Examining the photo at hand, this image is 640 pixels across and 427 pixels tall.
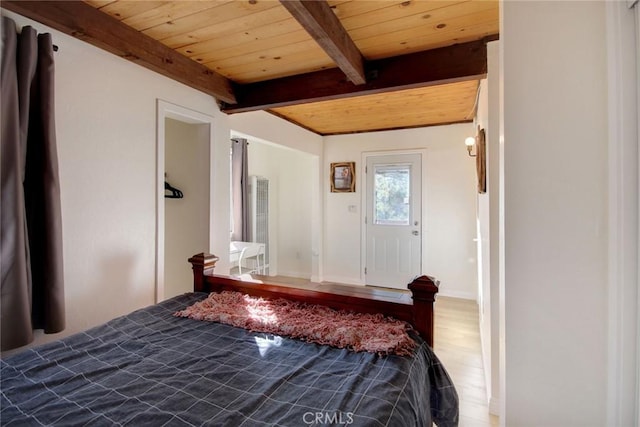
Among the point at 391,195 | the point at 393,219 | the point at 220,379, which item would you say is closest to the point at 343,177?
the point at 391,195

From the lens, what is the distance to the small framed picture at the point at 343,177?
474cm

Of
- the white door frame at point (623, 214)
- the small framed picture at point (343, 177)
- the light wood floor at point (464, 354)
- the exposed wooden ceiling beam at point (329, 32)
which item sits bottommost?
the light wood floor at point (464, 354)

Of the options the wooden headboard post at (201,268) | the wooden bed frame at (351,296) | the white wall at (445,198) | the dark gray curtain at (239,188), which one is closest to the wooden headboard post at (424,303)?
the wooden bed frame at (351,296)

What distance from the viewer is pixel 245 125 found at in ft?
10.1

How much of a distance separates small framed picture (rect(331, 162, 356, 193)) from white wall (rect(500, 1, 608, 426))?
374cm

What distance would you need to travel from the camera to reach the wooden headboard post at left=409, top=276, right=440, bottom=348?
4.38 feet

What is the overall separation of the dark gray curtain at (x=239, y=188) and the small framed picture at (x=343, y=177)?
1405mm

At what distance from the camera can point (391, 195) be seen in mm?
4555

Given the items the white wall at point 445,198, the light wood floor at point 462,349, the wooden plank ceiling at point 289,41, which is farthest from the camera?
the white wall at point 445,198

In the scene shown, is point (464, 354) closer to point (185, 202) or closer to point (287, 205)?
point (185, 202)

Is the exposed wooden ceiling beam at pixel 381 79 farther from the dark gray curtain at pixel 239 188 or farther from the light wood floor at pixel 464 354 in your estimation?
the light wood floor at pixel 464 354

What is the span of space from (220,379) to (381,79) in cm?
212

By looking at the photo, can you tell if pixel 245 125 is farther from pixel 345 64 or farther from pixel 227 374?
pixel 227 374

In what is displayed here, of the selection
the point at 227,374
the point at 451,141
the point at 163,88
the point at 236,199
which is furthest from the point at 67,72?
the point at 451,141
